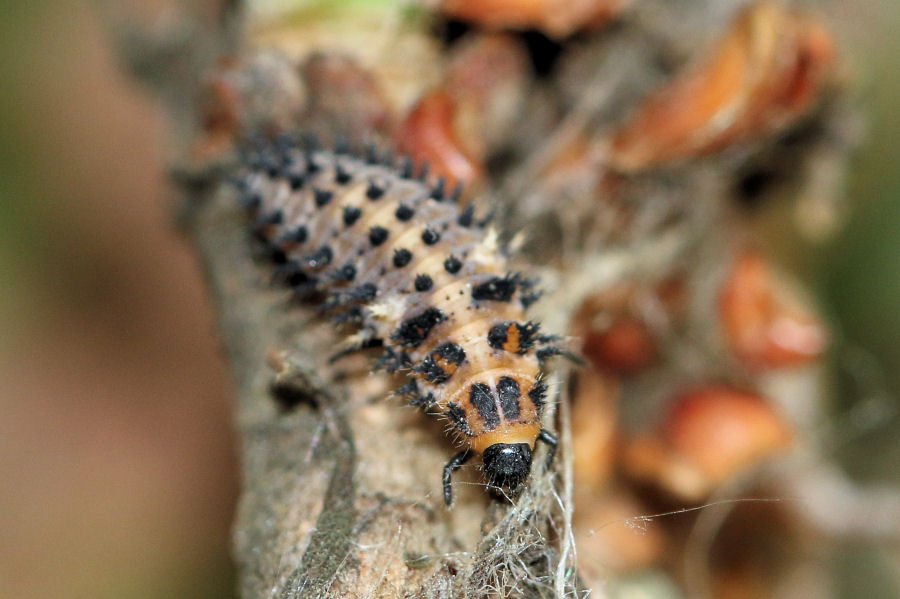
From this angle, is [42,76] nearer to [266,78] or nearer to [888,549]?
[266,78]

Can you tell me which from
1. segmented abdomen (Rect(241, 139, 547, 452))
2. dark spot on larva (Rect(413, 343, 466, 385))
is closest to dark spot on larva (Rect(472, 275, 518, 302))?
segmented abdomen (Rect(241, 139, 547, 452))

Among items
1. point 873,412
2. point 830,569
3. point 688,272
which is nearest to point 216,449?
point 688,272

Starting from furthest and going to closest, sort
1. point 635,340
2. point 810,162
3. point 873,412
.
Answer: point 873,412 < point 810,162 < point 635,340

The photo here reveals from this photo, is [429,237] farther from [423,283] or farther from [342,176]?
[342,176]

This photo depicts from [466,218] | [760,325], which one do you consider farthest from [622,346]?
[466,218]

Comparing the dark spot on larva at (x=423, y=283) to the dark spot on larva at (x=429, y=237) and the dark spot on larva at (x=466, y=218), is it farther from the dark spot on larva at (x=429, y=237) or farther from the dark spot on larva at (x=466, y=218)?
the dark spot on larva at (x=466, y=218)

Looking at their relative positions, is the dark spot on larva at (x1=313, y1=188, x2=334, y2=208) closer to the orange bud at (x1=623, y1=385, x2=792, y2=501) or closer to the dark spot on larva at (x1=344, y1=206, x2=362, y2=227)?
the dark spot on larva at (x1=344, y1=206, x2=362, y2=227)
